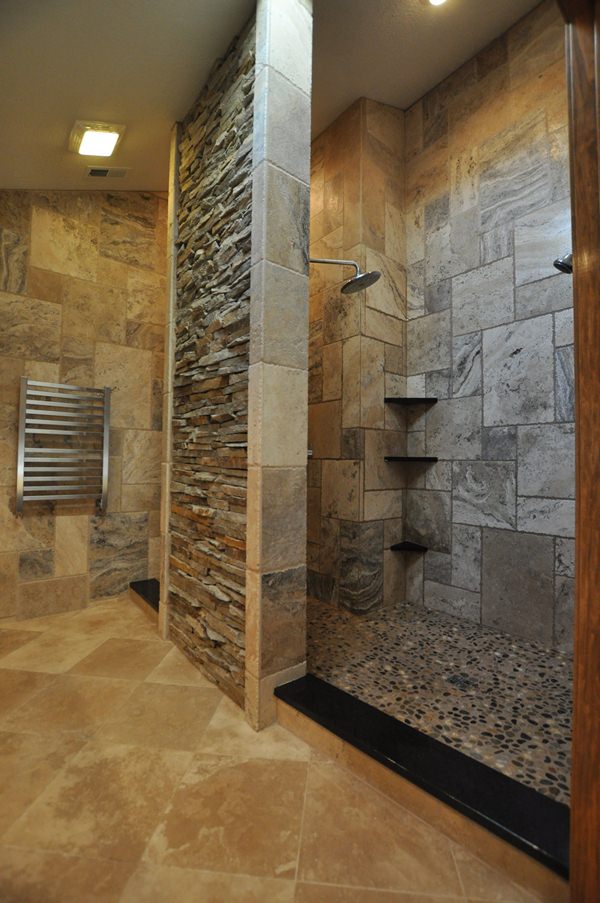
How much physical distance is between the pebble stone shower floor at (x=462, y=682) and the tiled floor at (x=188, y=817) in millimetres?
304

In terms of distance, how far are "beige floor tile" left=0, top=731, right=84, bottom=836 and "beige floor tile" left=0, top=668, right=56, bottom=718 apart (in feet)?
0.63

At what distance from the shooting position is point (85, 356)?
2.78 meters

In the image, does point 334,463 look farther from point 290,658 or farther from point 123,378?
point 123,378

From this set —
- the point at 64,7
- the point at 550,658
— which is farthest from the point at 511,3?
the point at 550,658

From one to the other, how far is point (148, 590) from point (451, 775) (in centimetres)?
213

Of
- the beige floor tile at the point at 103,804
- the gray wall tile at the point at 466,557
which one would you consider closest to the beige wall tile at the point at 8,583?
the beige floor tile at the point at 103,804

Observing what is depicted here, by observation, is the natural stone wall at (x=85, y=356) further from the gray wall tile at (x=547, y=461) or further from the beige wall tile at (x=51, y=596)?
the gray wall tile at (x=547, y=461)

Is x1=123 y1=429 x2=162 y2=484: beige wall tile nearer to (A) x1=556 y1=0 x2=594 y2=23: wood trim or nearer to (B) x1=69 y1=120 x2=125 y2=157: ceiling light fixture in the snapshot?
(B) x1=69 y1=120 x2=125 y2=157: ceiling light fixture

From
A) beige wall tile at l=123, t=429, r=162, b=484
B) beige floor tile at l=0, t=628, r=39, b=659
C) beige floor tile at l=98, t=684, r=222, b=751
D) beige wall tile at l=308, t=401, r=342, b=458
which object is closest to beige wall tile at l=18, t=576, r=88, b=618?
beige floor tile at l=0, t=628, r=39, b=659

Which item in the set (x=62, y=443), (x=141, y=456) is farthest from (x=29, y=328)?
(x=141, y=456)

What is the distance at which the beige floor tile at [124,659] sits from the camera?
1.93 m

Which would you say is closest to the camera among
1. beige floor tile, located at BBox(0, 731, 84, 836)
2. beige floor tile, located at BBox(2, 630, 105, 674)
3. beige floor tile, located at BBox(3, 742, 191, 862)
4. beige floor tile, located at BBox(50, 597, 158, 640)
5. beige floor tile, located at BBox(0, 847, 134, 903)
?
beige floor tile, located at BBox(0, 847, 134, 903)

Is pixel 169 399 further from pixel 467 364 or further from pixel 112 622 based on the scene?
pixel 467 364

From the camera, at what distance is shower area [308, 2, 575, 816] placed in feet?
6.66
